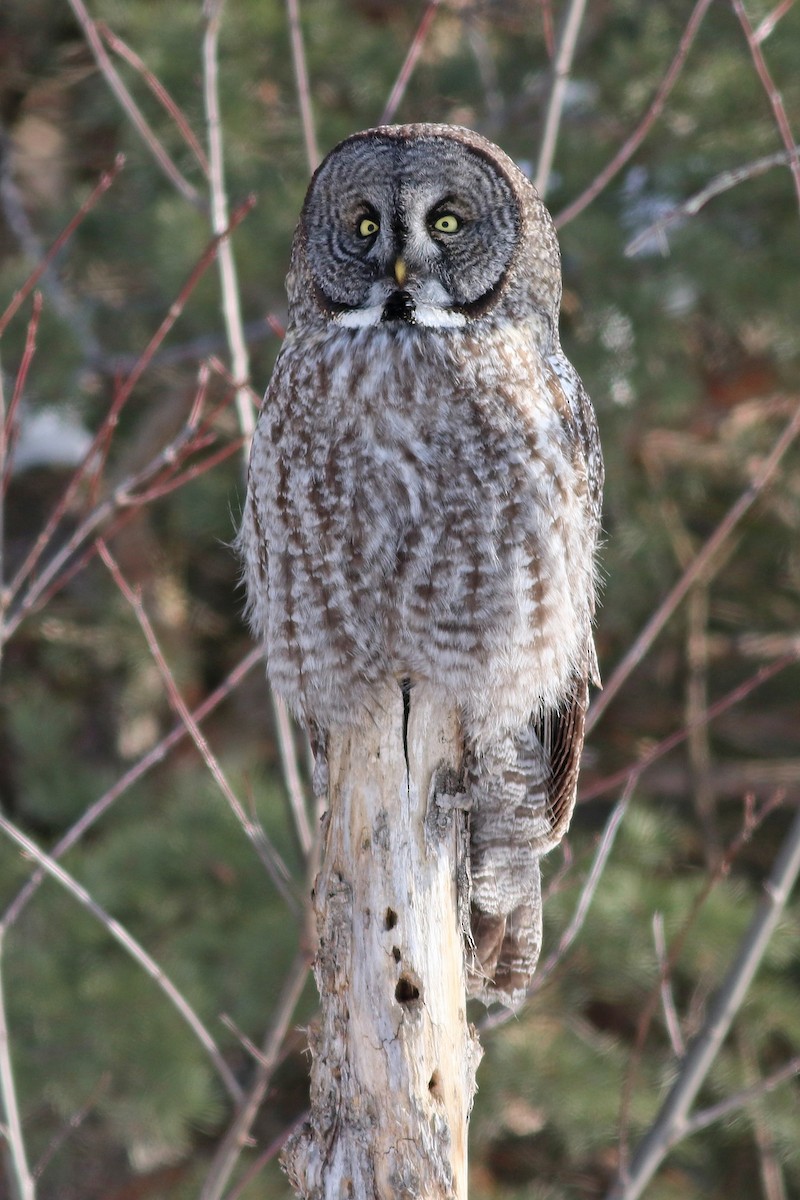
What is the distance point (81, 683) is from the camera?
573 cm

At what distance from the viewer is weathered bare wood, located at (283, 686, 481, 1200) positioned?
2188 millimetres

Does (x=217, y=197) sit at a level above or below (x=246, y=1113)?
above

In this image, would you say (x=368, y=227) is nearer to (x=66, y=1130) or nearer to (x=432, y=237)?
(x=432, y=237)

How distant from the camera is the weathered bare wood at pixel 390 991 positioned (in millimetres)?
2188

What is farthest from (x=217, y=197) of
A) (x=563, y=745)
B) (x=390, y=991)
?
(x=390, y=991)

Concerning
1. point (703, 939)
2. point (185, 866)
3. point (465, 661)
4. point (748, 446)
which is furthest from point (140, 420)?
point (465, 661)

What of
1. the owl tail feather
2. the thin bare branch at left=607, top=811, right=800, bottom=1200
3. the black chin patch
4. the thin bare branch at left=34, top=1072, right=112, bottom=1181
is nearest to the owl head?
the black chin patch

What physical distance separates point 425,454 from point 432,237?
48 centimetres

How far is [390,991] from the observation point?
7.39 feet

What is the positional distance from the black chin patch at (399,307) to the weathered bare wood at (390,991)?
30.8 inches

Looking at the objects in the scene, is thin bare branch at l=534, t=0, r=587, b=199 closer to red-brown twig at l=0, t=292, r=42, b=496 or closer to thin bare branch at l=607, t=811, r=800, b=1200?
red-brown twig at l=0, t=292, r=42, b=496

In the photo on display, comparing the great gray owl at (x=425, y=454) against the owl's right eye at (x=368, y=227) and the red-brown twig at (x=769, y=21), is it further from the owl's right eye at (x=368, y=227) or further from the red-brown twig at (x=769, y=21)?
the red-brown twig at (x=769, y=21)

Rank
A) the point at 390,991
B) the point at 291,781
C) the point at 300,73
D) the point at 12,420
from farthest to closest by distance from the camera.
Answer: the point at 300,73, the point at 291,781, the point at 12,420, the point at 390,991

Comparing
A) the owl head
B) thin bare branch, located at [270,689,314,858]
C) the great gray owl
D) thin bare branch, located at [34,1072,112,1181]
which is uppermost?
the owl head
